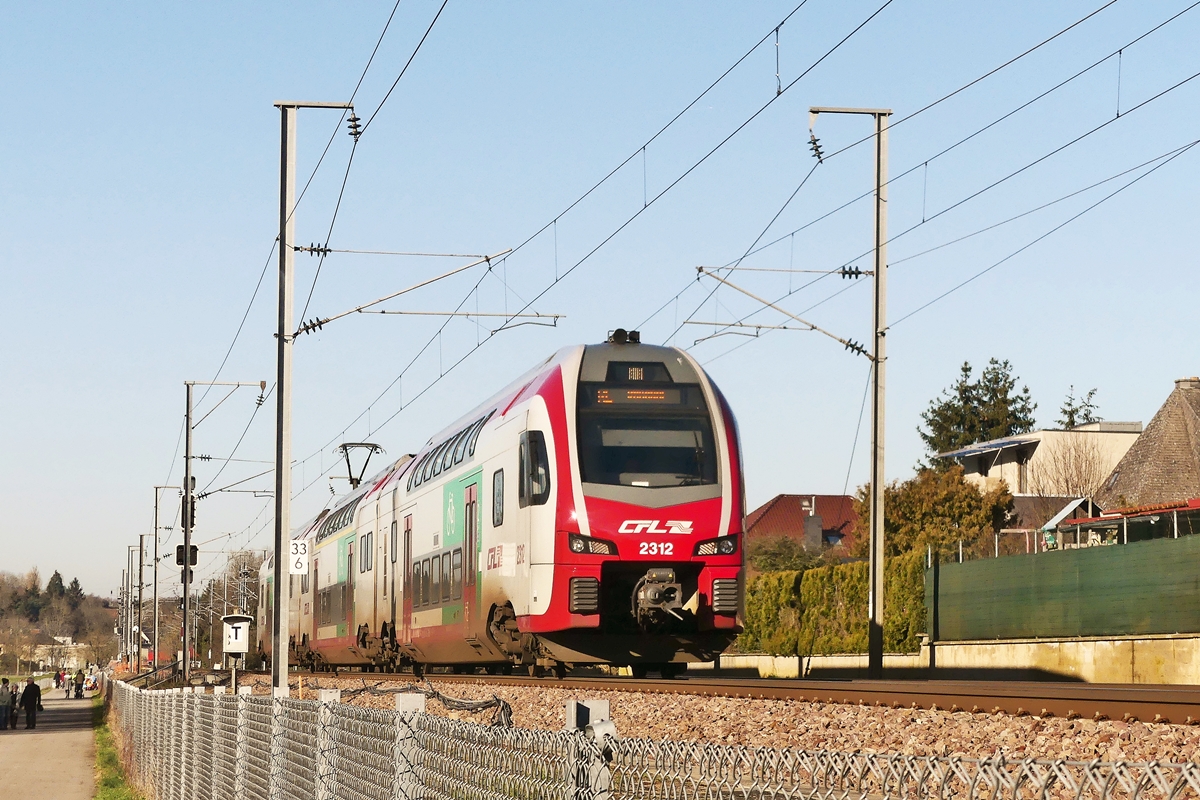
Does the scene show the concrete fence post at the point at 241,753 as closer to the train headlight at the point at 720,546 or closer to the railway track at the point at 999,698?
the railway track at the point at 999,698

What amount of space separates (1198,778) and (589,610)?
55.6ft

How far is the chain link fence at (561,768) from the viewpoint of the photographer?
99.4 inches

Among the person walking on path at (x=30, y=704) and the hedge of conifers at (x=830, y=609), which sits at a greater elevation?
the hedge of conifers at (x=830, y=609)

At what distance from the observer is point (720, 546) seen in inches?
774

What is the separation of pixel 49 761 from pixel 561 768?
1198 inches

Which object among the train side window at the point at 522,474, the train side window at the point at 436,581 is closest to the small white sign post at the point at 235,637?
the train side window at the point at 436,581

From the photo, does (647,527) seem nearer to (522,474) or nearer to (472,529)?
(522,474)

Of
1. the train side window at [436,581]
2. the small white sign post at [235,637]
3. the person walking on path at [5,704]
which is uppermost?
the train side window at [436,581]

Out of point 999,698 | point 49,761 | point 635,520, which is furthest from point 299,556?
point 999,698

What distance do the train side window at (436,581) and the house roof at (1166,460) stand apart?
36427 mm

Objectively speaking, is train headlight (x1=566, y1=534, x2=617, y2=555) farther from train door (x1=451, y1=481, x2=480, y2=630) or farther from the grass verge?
the grass verge

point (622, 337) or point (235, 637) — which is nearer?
point (622, 337)

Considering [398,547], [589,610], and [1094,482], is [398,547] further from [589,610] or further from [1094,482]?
[1094,482]

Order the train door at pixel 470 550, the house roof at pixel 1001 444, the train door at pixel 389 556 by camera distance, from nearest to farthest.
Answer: the train door at pixel 470 550
the train door at pixel 389 556
the house roof at pixel 1001 444
